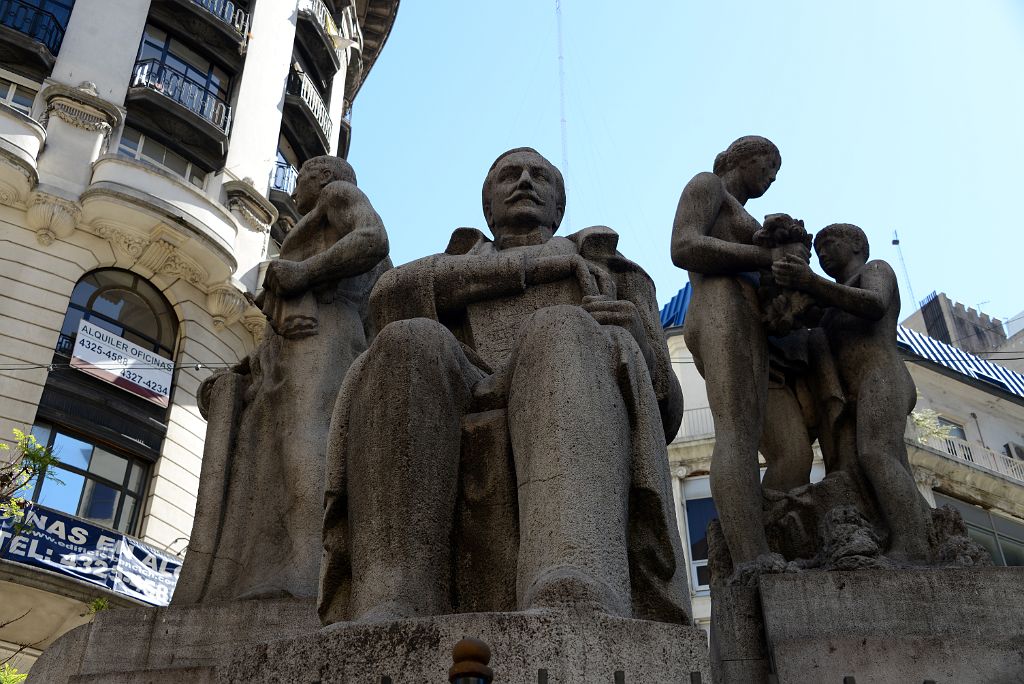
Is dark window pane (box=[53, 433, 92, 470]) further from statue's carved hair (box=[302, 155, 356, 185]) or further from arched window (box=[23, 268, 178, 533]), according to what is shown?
statue's carved hair (box=[302, 155, 356, 185])

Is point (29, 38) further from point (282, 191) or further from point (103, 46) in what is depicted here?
point (282, 191)

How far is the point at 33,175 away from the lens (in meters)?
23.0

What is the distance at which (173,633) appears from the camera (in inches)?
187

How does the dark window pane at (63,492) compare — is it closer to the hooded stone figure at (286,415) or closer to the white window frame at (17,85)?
the white window frame at (17,85)

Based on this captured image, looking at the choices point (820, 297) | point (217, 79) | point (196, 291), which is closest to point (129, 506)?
point (196, 291)

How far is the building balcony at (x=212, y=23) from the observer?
1120 inches

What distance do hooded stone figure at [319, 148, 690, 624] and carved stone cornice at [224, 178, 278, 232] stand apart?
23.9 meters

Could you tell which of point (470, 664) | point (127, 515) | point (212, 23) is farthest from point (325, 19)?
point (470, 664)

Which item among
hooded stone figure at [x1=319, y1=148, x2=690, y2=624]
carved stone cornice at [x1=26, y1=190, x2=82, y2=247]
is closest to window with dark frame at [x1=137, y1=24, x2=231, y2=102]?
carved stone cornice at [x1=26, y1=190, x2=82, y2=247]

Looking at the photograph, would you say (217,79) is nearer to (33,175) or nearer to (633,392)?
(33,175)

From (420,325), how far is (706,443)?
2504 centimetres

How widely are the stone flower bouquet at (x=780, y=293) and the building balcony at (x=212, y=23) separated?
1005 inches

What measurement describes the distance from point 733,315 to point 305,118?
27.1 metres

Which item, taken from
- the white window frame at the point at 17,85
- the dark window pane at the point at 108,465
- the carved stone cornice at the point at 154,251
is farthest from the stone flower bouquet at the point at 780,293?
the white window frame at the point at 17,85
